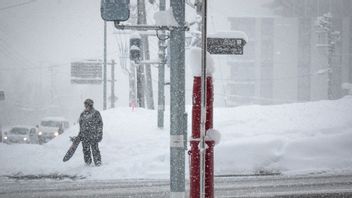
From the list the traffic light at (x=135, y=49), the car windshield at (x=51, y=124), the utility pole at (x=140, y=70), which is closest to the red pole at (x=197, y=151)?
the traffic light at (x=135, y=49)

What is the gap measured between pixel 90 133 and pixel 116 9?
8.13m

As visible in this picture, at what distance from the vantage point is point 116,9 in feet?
19.2

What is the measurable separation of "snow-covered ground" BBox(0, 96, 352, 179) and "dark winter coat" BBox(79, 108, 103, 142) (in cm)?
75

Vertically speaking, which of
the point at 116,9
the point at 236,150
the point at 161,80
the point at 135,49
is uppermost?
the point at 116,9

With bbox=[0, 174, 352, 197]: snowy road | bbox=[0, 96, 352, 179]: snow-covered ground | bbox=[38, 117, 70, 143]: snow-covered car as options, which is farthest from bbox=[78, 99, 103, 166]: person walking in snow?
bbox=[38, 117, 70, 143]: snow-covered car

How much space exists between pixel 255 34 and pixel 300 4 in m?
7.70

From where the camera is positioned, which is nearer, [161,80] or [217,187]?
[217,187]

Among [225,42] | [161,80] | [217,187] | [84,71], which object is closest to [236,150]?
[217,187]

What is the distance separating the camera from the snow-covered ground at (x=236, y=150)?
12.7 m

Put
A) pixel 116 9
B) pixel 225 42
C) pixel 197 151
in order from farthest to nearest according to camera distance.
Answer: pixel 225 42, pixel 116 9, pixel 197 151

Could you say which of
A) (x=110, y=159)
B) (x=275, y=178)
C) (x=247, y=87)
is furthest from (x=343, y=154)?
(x=247, y=87)

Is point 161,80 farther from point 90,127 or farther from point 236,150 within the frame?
point 236,150

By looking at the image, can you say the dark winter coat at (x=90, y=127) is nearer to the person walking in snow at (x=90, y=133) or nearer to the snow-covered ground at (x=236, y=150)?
the person walking in snow at (x=90, y=133)

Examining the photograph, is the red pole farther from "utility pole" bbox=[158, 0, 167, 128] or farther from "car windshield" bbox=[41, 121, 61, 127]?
"car windshield" bbox=[41, 121, 61, 127]
